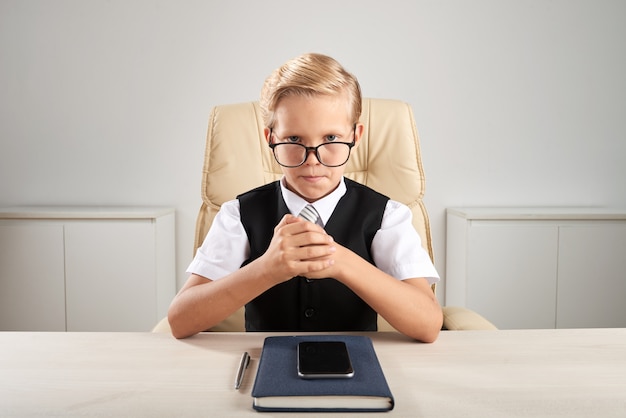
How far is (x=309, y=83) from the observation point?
0.90 meters

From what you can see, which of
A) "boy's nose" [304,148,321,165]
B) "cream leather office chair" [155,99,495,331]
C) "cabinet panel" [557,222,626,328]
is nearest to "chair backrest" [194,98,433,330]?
"cream leather office chair" [155,99,495,331]

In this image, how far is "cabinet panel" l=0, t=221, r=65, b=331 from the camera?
91.2 inches

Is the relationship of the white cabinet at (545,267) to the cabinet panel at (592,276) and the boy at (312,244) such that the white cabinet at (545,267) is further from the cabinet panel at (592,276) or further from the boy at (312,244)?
the boy at (312,244)

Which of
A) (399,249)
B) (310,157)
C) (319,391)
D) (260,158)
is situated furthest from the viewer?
(260,158)

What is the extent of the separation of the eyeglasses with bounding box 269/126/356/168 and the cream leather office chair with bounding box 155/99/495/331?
0.52 metres

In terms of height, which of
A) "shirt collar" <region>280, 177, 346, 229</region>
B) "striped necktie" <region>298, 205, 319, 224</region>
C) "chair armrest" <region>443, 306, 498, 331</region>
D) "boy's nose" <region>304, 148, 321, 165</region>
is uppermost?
"boy's nose" <region>304, 148, 321, 165</region>

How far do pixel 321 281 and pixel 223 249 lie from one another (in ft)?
A: 0.67

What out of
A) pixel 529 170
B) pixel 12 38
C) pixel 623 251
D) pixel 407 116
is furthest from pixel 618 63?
pixel 12 38

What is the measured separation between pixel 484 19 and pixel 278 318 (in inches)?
85.9

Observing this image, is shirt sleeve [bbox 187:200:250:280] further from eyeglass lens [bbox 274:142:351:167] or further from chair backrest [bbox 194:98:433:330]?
chair backrest [bbox 194:98:433:330]

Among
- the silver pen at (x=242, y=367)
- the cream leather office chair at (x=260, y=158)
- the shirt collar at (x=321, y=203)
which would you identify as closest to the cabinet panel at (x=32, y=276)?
the cream leather office chair at (x=260, y=158)

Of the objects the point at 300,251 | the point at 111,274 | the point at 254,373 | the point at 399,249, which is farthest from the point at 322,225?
the point at 111,274

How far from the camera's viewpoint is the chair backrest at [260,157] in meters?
1.38

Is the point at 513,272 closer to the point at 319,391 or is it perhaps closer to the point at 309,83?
the point at 309,83
